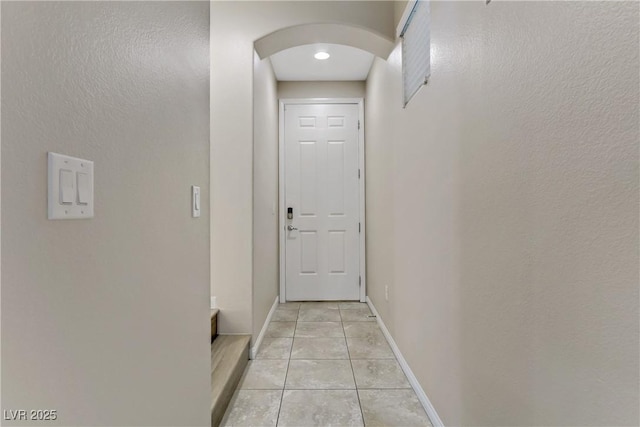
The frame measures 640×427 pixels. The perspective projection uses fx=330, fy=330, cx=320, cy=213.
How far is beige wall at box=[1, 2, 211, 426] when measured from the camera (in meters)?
0.49

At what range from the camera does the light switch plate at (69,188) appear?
0.53 metres

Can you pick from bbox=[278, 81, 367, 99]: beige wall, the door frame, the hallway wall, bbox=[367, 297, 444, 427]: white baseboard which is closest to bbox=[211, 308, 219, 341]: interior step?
the hallway wall

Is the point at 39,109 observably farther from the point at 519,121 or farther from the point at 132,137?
the point at 519,121

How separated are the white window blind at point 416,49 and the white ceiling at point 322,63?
990 millimetres

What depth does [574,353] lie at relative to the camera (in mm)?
731

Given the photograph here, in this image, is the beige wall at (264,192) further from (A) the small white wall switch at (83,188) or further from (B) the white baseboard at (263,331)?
(A) the small white wall switch at (83,188)

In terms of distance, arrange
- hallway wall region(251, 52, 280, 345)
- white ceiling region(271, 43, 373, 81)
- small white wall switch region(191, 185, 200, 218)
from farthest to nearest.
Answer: white ceiling region(271, 43, 373, 81) < hallway wall region(251, 52, 280, 345) < small white wall switch region(191, 185, 200, 218)

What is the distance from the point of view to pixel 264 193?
2992 millimetres

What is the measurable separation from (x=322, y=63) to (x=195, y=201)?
8.81 ft

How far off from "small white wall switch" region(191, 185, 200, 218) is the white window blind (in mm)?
1257

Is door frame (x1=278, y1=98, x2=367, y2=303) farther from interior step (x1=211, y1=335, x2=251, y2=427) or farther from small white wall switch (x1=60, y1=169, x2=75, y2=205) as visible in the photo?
small white wall switch (x1=60, y1=169, x2=75, y2=205)

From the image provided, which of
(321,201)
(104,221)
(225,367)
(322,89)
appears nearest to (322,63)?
(322,89)

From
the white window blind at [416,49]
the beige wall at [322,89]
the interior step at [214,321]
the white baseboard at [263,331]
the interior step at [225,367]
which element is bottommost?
the white baseboard at [263,331]

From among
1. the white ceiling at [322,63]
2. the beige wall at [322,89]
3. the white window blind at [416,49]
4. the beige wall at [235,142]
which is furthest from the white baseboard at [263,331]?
the white ceiling at [322,63]
